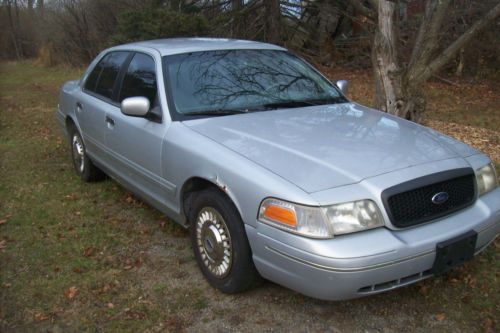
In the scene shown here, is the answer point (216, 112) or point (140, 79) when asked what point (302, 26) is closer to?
point (140, 79)

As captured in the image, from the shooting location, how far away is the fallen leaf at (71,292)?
143 inches

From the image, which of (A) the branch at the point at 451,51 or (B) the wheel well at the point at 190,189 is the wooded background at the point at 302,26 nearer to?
(A) the branch at the point at 451,51

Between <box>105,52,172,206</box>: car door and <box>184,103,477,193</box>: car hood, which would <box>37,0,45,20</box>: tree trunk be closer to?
<box>105,52,172,206</box>: car door

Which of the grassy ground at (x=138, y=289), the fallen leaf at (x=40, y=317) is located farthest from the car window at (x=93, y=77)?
the fallen leaf at (x=40, y=317)

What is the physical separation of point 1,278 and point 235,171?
83.4 inches

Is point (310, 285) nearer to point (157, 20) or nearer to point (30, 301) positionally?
point (30, 301)

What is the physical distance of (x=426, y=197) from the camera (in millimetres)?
3006

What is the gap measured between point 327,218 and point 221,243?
0.87m

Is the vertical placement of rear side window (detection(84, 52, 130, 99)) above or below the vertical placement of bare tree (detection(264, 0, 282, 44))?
above

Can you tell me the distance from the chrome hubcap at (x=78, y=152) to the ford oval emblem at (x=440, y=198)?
4.04 meters

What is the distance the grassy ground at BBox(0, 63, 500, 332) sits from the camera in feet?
10.6

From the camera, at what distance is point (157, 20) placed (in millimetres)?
12766

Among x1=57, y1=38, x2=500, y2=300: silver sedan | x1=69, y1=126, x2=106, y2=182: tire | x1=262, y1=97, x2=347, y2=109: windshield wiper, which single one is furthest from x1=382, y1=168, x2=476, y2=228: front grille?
x1=69, y1=126, x2=106, y2=182: tire

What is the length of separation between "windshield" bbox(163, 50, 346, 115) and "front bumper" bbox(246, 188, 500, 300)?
1.31m
